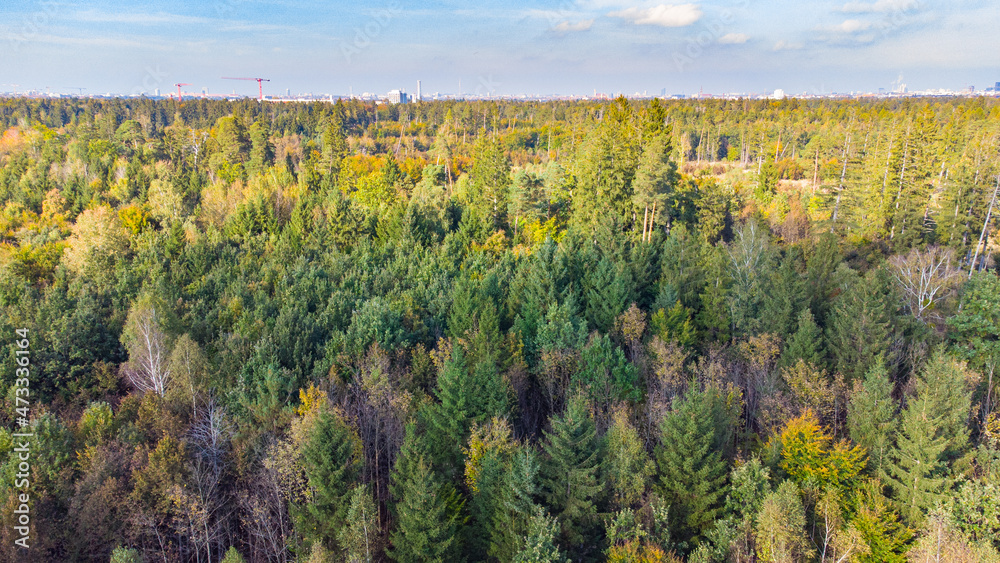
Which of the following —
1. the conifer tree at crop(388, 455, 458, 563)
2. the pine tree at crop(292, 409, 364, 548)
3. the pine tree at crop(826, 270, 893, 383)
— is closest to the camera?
the conifer tree at crop(388, 455, 458, 563)

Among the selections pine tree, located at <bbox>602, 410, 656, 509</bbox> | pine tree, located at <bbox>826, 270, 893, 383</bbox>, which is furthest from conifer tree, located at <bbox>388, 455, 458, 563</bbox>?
pine tree, located at <bbox>826, 270, 893, 383</bbox>

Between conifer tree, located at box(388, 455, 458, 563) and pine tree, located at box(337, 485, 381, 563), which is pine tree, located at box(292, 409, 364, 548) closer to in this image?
pine tree, located at box(337, 485, 381, 563)

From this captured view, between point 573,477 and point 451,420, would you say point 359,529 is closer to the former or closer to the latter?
point 451,420

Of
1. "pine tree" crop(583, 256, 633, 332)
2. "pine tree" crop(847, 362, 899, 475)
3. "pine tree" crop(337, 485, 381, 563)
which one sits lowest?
"pine tree" crop(337, 485, 381, 563)

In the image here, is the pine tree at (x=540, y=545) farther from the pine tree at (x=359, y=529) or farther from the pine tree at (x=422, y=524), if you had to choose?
the pine tree at (x=359, y=529)

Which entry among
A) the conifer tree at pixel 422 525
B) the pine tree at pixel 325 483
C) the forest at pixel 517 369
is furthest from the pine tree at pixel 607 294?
the pine tree at pixel 325 483
